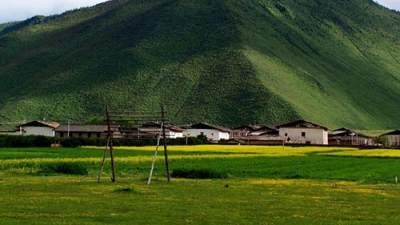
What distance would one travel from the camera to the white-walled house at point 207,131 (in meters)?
141

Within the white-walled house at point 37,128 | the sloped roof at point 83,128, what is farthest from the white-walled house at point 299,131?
the white-walled house at point 37,128

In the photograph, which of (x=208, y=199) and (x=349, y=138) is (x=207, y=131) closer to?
(x=349, y=138)

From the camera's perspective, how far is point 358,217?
2216cm

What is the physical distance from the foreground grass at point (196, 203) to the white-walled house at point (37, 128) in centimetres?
10220

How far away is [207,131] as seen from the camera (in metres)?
142

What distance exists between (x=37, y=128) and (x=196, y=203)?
117m

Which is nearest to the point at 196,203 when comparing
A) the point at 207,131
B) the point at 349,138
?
the point at 207,131

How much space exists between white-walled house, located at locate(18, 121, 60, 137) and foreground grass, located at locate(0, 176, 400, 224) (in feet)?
335

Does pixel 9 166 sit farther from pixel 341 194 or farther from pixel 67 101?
pixel 67 101

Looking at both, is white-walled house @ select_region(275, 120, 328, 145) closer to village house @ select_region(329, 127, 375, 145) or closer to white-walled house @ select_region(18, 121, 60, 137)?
village house @ select_region(329, 127, 375, 145)

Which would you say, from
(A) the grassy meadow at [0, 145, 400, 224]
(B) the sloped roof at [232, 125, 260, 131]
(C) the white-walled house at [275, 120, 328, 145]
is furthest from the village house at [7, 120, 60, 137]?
(A) the grassy meadow at [0, 145, 400, 224]

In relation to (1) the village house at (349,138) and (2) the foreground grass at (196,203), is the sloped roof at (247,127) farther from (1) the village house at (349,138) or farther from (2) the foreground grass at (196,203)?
(2) the foreground grass at (196,203)

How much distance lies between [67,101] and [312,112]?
57.7 metres

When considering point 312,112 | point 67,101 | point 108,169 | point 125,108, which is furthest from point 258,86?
point 108,169
